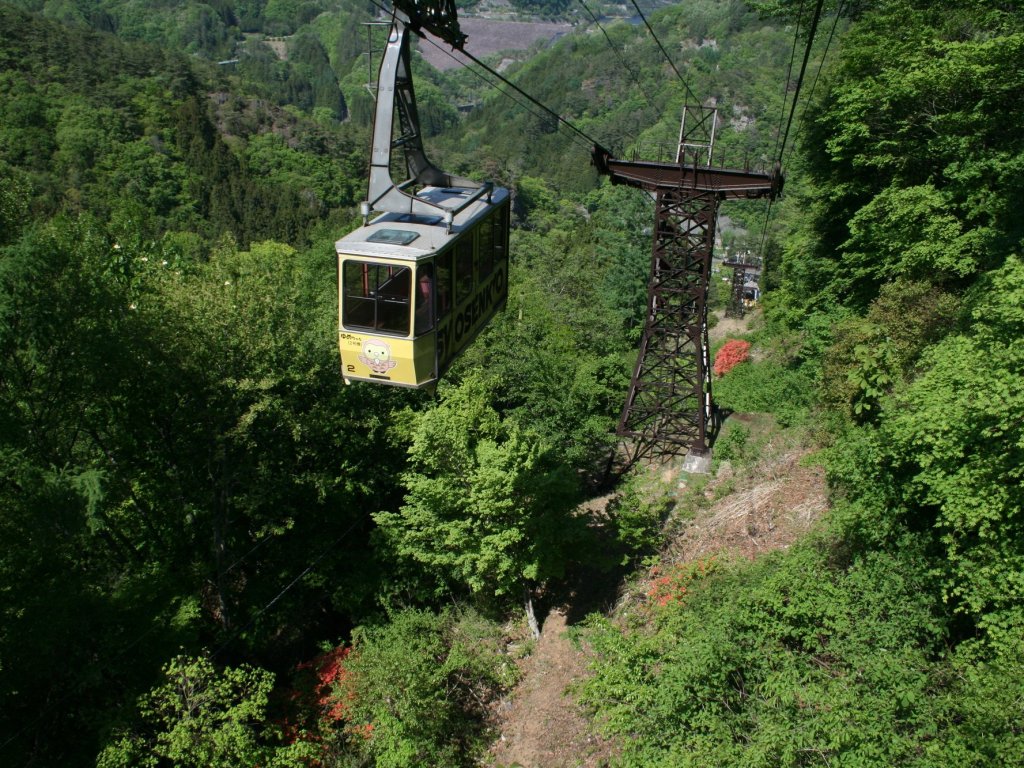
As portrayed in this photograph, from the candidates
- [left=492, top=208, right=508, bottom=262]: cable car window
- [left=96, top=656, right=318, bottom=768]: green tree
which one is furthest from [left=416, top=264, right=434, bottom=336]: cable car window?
[left=96, top=656, right=318, bottom=768]: green tree

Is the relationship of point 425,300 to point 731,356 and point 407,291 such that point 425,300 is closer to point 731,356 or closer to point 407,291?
point 407,291

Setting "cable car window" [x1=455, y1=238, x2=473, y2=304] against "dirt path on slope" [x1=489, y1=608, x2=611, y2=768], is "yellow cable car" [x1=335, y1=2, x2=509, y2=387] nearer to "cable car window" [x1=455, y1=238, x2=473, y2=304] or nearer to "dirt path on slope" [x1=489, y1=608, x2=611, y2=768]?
"cable car window" [x1=455, y1=238, x2=473, y2=304]

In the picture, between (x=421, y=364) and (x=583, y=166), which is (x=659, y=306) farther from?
(x=583, y=166)

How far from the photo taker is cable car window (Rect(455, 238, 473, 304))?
10811 millimetres

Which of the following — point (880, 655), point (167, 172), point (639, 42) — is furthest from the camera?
point (639, 42)

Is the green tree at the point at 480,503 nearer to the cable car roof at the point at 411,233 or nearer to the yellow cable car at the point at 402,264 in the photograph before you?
the yellow cable car at the point at 402,264

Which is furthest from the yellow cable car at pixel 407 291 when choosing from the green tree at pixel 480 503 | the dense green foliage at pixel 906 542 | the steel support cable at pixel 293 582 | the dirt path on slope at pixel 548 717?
the steel support cable at pixel 293 582

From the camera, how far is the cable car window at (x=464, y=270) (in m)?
10.8

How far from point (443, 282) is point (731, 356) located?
74.4 feet

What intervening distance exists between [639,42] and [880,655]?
664ft

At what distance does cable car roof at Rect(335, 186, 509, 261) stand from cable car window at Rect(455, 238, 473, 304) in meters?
0.33

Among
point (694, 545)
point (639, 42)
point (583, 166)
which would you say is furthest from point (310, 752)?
point (639, 42)

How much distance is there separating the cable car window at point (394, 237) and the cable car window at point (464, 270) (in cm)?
87

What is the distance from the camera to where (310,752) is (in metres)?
13.1
